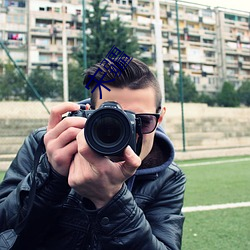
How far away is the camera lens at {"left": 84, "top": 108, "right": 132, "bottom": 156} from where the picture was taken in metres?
0.75

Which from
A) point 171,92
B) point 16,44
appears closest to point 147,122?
point 171,92

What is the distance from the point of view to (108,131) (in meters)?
0.77

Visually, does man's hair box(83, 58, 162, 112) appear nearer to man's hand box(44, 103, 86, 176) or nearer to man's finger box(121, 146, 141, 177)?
man's hand box(44, 103, 86, 176)

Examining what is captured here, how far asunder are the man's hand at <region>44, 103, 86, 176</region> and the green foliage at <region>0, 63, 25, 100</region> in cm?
801

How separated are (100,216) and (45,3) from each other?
1619 cm

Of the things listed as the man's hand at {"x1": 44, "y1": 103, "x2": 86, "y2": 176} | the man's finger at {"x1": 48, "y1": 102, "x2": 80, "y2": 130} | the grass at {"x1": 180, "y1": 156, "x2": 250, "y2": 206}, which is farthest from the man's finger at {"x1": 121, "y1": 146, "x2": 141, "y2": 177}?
the grass at {"x1": 180, "y1": 156, "x2": 250, "y2": 206}

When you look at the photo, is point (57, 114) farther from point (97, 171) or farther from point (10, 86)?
point (10, 86)

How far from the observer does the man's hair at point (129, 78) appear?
1.05m

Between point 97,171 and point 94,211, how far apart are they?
127mm

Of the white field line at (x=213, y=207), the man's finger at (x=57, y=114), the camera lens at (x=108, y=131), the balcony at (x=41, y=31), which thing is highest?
the balcony at (x=41, y=31)

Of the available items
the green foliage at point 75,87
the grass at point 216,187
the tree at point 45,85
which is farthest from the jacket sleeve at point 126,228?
the tree at point 45,85

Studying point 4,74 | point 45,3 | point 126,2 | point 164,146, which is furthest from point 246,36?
point 164,146

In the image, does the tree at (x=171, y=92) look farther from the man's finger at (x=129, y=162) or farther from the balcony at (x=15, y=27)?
the balcony at (x=15, y=27)

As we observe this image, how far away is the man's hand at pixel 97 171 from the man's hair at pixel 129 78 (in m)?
0.29
